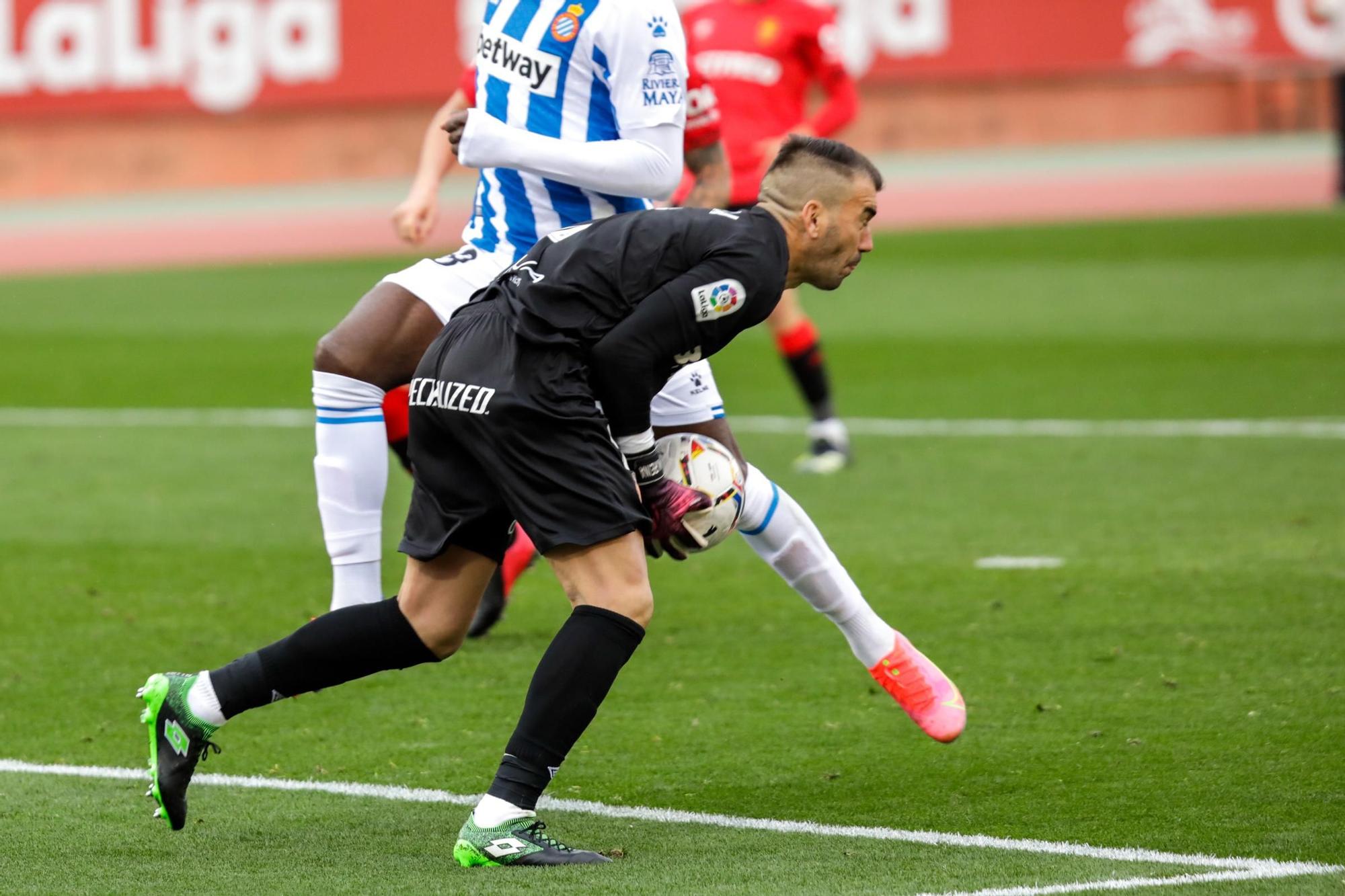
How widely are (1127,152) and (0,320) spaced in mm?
20048

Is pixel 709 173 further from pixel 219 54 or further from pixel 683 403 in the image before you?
pixel 219 54

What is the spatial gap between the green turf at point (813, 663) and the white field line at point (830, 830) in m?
0.06

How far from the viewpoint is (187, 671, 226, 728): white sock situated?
15.2ft

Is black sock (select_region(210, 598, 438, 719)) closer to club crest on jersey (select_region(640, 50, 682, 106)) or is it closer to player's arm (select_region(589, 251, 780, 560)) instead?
player's arm (select_region(589, 251, 780, 560))

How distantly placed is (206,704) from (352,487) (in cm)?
111

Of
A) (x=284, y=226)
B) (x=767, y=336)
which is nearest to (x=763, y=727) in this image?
(x=767, y=336)

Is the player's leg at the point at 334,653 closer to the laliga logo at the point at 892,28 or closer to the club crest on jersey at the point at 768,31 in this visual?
the club crest on jersey at the point at 768,31

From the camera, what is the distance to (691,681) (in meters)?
6.13

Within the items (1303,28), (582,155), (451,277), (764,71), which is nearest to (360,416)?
(451,277)

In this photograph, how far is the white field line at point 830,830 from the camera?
164 inches

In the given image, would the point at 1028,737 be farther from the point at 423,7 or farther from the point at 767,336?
the point at 423,7

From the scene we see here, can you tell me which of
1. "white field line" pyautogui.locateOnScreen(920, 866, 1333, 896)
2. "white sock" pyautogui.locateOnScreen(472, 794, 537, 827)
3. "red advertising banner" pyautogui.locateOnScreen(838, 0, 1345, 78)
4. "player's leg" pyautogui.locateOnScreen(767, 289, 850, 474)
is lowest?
"red advertising banner" pyautogui.locateOnScreen(838, 0, 1345, 78)

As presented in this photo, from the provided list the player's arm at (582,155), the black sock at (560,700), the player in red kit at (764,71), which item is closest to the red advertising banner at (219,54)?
the player in red kit at (764,71)

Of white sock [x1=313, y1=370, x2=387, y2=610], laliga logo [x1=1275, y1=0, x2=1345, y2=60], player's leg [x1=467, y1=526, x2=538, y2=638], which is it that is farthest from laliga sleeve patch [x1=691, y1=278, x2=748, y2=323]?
laliga logo [x1=1275, y1=0, x2=1345, y2=60]
